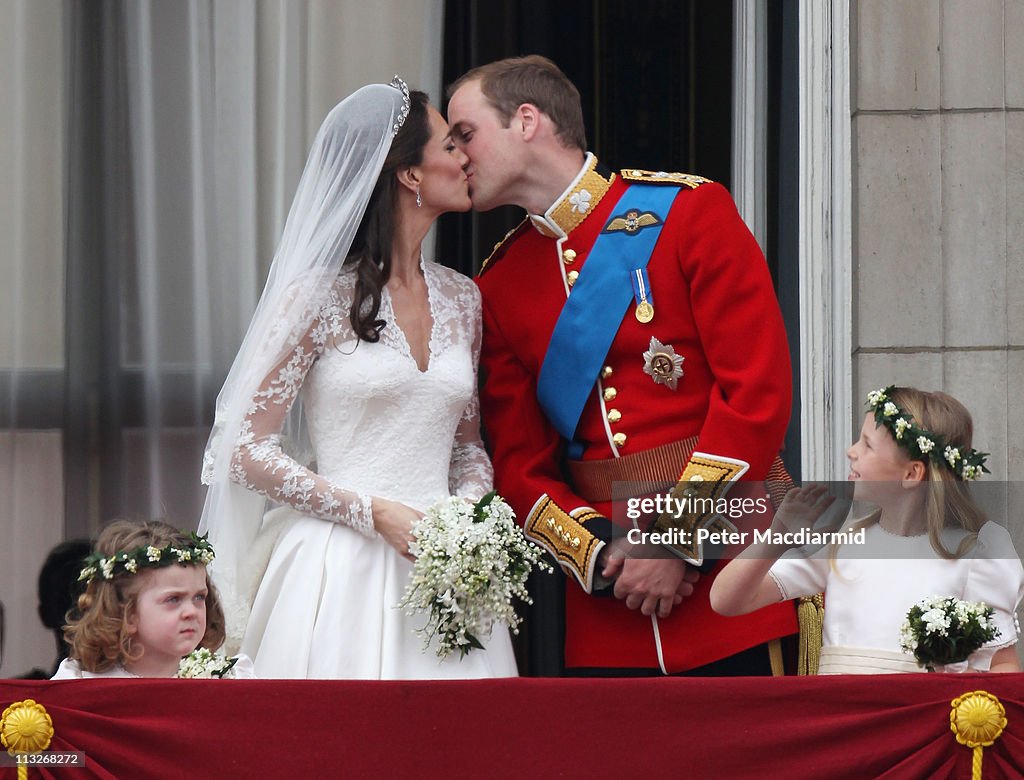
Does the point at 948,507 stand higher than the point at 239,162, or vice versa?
the point at 239,162

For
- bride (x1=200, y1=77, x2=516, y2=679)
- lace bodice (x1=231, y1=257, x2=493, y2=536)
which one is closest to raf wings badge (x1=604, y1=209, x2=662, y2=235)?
bride (x1=200, y1=77, x2=516, y2=679)

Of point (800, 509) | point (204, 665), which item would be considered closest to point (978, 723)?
point (800, 509)

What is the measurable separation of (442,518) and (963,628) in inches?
38.1

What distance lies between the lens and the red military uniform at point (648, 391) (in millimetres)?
3473

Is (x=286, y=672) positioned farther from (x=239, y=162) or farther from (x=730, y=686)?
(x=239, y=162)

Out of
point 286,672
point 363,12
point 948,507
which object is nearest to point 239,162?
point 363,12

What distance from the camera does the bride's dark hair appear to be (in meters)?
3.64

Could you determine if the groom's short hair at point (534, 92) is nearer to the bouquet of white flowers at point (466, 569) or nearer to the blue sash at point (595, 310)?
the blue sash at point (595, 310)

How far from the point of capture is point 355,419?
3539mm

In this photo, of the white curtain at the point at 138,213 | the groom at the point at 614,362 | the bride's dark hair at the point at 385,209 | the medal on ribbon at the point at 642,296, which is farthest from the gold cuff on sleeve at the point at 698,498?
the white curtain at the point at 138,213

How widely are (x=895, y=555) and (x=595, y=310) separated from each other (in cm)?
85

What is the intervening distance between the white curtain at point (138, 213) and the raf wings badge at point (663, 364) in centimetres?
132

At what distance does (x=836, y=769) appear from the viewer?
2654 mm

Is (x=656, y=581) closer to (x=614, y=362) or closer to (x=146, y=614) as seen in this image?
(x=614, y=362)
